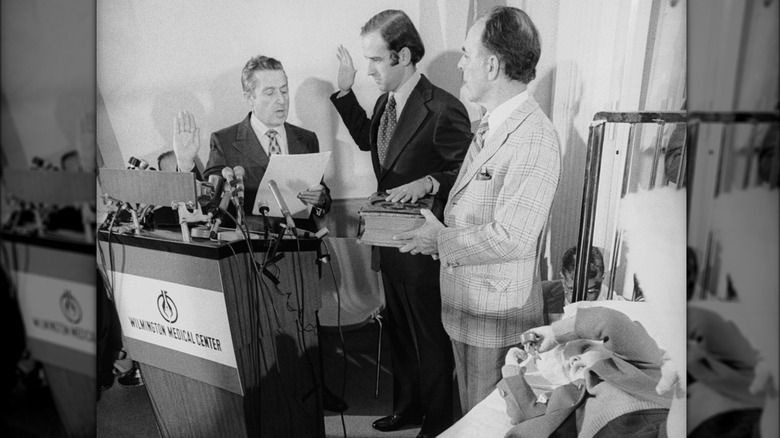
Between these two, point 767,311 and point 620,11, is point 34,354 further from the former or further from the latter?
point 767,311

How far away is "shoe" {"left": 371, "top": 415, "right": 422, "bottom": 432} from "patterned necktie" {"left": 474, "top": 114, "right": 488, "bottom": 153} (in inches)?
31.5

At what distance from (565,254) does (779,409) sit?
29.3 inches

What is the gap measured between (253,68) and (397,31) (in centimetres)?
42

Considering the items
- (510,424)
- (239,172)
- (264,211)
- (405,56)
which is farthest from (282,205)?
(510,424)

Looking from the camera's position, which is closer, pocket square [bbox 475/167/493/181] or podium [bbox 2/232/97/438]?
pocket square [bbox 475/167/493/181]

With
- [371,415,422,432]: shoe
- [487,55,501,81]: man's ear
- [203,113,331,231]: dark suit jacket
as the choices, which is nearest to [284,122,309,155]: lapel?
[203,113,331,231]: dark suit jacket

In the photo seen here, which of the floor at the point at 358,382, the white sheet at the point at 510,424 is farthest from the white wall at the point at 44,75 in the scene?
the white sheet at the point at 510,424

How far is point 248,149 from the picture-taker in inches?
60.6

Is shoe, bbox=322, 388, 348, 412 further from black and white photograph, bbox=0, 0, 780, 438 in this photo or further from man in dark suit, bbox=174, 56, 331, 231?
man in dark suit, bbox=174, 56, 331, 231

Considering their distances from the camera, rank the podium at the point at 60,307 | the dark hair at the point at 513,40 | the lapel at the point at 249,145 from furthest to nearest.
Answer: the podium at the point at 60,307
the lapel at the point at 249,145
the dark hair at the point at 513,40

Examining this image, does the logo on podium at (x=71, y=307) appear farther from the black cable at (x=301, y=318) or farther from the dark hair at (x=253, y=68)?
the dark hair at (x=253, y=68)

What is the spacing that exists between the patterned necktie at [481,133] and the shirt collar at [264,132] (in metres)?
0.54

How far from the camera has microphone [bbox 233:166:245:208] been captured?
153 cm

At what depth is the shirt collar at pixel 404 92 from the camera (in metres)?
1.48
